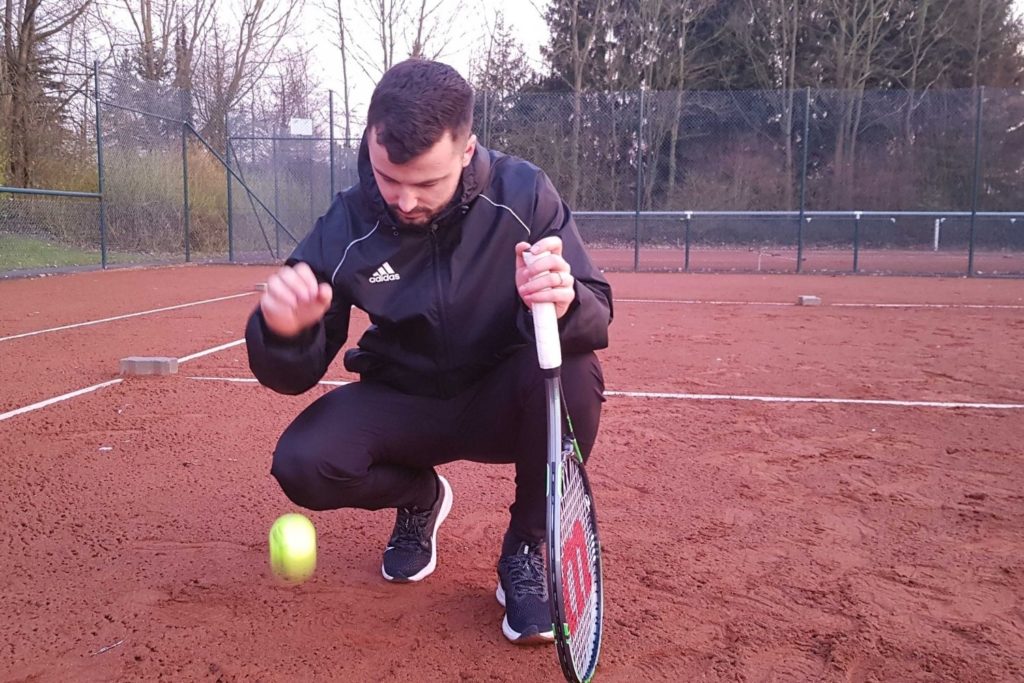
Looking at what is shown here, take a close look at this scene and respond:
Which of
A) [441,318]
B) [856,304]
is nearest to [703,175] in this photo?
[856,304]

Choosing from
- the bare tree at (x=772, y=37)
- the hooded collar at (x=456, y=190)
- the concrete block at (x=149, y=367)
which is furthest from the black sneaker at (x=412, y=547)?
the bare tree at (x=772, y=37)

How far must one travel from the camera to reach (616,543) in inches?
112

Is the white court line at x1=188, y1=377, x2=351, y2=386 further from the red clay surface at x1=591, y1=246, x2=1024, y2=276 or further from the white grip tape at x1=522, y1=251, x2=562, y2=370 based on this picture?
the red clay surface at x1=591, y1=246, x2=1024, y2=276

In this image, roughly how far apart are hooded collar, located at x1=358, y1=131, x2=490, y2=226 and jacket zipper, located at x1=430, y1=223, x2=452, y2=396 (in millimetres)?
67

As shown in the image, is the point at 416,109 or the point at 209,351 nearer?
the point at 416,109

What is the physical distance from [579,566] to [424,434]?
637 millimetres

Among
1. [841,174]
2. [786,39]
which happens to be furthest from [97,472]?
[786,39]

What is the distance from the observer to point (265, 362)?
2.12 metres

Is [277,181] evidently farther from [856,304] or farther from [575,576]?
[575,576]

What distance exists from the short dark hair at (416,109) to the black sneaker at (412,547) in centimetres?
115

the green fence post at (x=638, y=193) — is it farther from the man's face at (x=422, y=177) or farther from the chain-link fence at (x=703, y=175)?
the man's face at (x=422, y=177)

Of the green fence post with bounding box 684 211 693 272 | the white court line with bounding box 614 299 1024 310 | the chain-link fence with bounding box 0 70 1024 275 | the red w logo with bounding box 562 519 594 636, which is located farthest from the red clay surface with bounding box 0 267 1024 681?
the chain-link fence with bounding box 0 70 1024 275

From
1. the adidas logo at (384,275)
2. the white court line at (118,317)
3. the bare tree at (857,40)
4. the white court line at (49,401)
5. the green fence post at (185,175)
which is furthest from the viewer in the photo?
the bare tree at (857,40)

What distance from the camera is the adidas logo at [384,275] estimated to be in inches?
90.2
